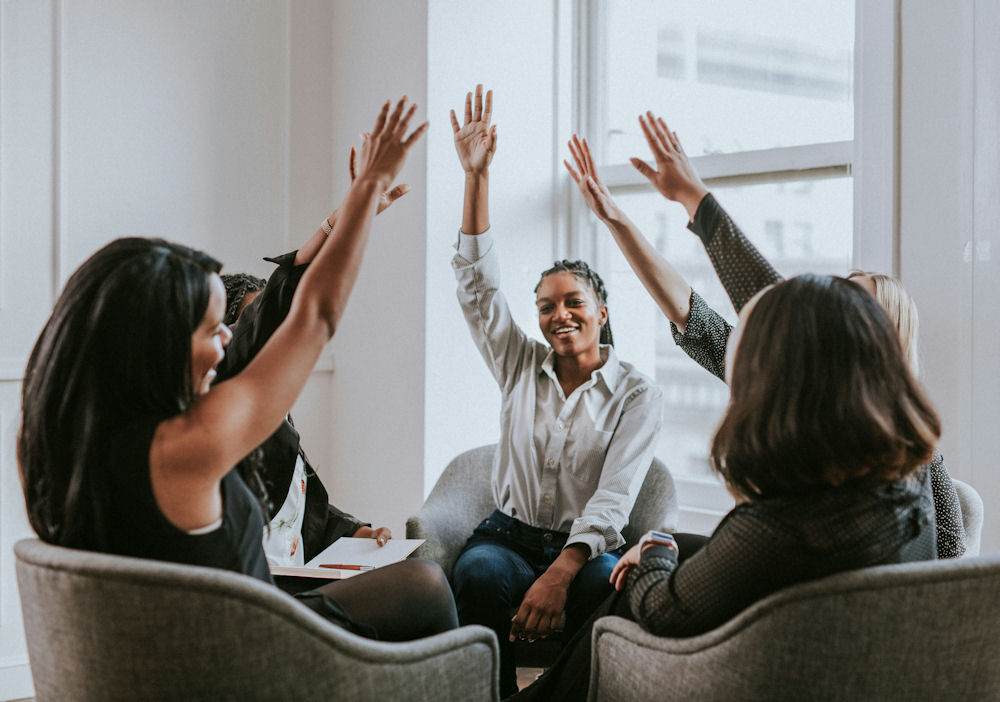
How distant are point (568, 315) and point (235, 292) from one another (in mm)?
887

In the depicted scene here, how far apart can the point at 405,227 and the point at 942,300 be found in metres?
1.73

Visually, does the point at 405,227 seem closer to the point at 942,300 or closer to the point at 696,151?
the point at 696,151

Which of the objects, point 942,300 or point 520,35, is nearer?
point 942,300

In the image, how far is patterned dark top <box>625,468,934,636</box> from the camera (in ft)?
3.93

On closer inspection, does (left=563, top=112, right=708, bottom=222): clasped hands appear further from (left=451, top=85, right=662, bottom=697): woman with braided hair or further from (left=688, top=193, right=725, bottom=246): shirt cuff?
(left=451, top=85, right=662, bottom=697): woman with braided hair

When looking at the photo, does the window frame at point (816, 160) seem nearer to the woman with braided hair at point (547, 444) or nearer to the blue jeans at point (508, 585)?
the woman with braided hair at point (547, 444)

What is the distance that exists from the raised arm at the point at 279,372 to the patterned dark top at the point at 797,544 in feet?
2.15

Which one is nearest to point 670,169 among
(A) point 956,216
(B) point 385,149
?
(B) point 385,149

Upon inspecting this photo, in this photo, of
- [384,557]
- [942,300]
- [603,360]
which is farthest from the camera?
[603,360]

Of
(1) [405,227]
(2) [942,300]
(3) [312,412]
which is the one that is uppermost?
(1) [405,227]

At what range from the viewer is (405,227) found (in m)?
3.11

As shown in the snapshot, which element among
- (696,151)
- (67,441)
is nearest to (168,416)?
(67,441)

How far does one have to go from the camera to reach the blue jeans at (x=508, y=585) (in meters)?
2.06

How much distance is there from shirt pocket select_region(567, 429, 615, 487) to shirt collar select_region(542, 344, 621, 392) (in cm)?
15
